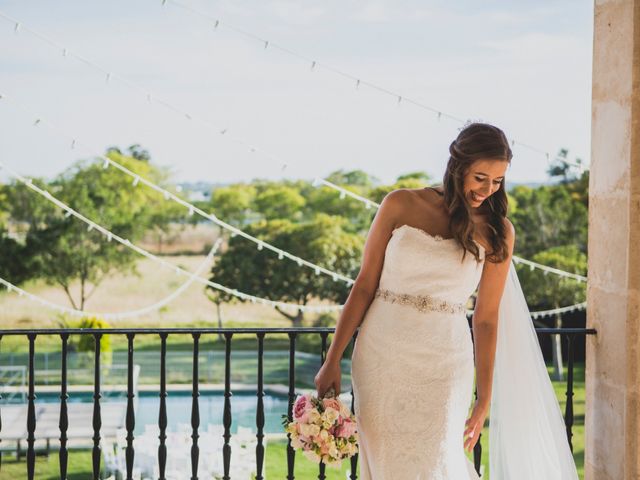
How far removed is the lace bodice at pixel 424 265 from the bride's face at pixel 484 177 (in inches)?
5.5

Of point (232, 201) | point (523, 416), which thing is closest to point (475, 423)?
point (523, 416)

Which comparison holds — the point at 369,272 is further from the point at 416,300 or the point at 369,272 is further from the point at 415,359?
the point at 415,359

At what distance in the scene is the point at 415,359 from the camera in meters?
2.29

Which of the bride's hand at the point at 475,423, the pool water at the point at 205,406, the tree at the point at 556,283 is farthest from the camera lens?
the tree at the point at 556,283

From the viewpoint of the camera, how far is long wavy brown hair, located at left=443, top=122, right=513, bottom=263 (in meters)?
2.18

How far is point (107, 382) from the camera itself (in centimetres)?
2306

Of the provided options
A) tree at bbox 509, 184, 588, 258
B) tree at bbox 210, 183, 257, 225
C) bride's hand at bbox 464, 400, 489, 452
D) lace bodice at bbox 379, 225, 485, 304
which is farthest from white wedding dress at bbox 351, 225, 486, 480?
tree at bbox 509, 184, 588, 258

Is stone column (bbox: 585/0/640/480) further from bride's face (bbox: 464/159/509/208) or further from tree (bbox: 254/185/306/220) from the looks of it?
tree (bbox: 254/185/306/220)

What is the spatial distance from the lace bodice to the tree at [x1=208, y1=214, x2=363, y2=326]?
18.8 m

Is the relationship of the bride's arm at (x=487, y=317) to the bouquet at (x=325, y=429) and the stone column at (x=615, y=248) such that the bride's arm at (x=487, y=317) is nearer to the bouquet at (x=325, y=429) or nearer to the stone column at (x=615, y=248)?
the bouquet at (x=325, y=429)

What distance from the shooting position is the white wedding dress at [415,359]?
2.28 metres

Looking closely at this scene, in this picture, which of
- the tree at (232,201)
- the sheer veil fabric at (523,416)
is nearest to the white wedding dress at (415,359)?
the sheer veil fabric at (523,416)

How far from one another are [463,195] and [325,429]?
0.67 m

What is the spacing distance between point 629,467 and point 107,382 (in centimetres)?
2143
